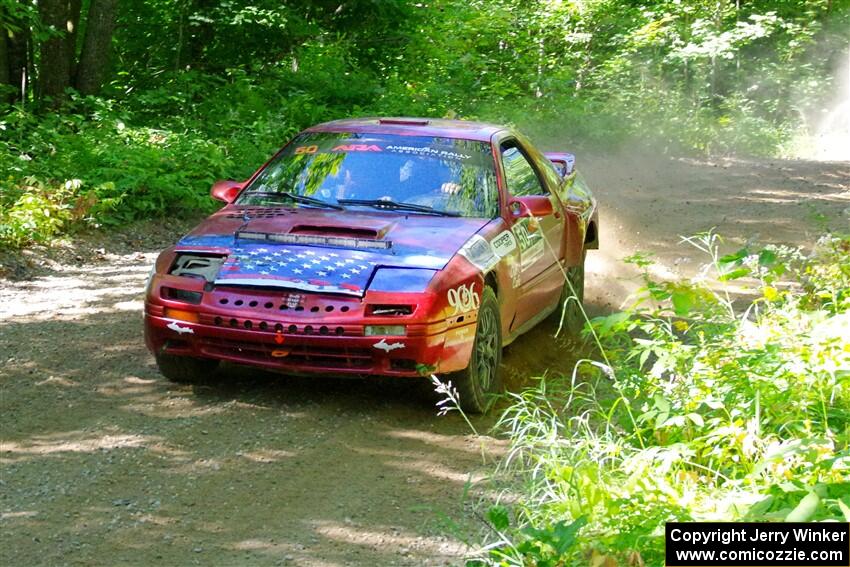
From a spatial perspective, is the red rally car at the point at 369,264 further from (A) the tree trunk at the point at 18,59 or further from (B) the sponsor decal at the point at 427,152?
(A) the tree trunk at the point at 18,59

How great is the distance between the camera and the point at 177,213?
13.6m

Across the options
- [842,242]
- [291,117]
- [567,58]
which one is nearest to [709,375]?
[842,242]

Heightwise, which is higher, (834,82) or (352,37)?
(352,37)

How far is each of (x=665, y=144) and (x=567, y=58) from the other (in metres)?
3.86

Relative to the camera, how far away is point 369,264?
663 cm

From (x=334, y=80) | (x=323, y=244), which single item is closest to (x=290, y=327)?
(x=323, y=244)

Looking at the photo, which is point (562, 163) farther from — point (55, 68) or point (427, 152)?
point (55, 68)

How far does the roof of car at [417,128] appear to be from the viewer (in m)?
8.07

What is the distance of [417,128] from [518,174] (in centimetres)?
79

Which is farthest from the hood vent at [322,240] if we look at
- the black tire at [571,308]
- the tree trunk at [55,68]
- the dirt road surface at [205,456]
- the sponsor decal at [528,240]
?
the tree trunk at [55,68]

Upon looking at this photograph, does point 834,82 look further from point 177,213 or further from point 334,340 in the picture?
point 334,340

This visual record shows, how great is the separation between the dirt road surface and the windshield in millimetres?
1201

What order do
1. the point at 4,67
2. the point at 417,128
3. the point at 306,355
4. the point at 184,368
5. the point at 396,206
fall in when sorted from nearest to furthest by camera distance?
the point at 306,355 < the point at 184,368 < the point at 396,206 < the point at 417,128 < the point at 4,67

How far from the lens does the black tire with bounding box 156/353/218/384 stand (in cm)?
708
